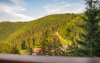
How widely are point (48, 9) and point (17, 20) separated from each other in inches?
111

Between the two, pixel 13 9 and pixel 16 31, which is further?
pixel 16 31

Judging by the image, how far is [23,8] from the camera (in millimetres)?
17188

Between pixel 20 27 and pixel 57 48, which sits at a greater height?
pixel 20 27

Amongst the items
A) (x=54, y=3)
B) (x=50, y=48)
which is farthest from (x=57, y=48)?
(x=54, y=3)

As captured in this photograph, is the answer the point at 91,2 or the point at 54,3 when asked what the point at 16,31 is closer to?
the point at 54,3

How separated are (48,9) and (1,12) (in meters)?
3.60

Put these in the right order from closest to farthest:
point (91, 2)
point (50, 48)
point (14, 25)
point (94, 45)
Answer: point (94, 45)
point (91, 2)
point (50, 48)
point (14, 25)

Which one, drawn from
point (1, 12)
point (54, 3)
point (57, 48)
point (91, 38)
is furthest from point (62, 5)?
point (91, 38)

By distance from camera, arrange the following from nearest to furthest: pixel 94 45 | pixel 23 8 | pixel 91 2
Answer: pixel 94 45
pixel 91 2
pixel 23 8

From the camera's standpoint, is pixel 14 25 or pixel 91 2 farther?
pixel 14 25

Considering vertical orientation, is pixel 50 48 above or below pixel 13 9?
below

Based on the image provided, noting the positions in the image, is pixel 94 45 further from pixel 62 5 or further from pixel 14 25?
pixel 14 25

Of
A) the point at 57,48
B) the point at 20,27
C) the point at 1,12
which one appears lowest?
the point at 57,48

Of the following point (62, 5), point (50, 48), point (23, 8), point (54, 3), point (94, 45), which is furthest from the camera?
point (23, 8)
